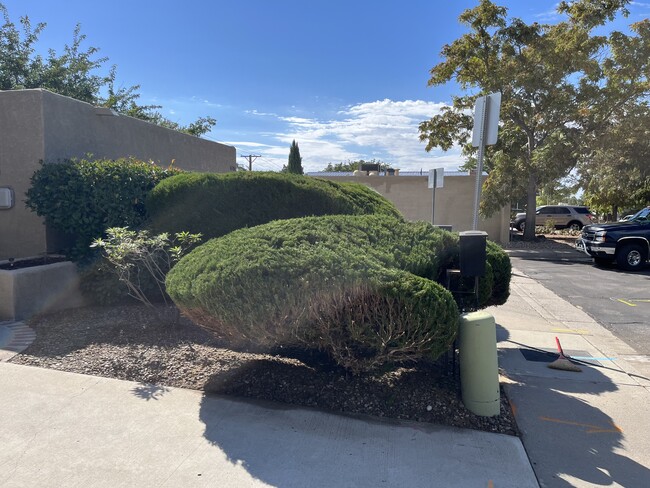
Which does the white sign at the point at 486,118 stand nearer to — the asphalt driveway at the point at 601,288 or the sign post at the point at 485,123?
the sign post at the point at 485,123

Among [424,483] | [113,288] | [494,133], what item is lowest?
[424,483]

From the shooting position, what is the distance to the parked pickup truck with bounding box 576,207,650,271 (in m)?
13.3

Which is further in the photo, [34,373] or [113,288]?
[113,288]

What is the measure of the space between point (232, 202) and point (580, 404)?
4.64 metres

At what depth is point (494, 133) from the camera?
202 inches

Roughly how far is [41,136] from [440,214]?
16.7 m

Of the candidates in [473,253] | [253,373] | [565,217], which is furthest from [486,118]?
[565,217]

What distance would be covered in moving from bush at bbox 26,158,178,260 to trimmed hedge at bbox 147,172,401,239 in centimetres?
35

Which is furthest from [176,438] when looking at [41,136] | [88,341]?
[41,136]

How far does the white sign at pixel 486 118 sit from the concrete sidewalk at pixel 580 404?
243 centimetres

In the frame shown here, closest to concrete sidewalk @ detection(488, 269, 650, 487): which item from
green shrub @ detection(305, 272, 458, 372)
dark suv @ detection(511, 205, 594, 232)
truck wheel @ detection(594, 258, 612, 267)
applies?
green shrub @ detection(305, 272, 458, 372)

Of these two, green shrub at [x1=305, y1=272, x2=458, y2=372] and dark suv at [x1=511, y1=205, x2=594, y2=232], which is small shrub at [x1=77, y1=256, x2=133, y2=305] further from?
dark suv at [x1=511, y1=205, x2=594, y2=232]

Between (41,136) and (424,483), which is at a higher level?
(41,136)

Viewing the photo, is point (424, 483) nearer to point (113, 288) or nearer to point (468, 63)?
point (113, 288)
